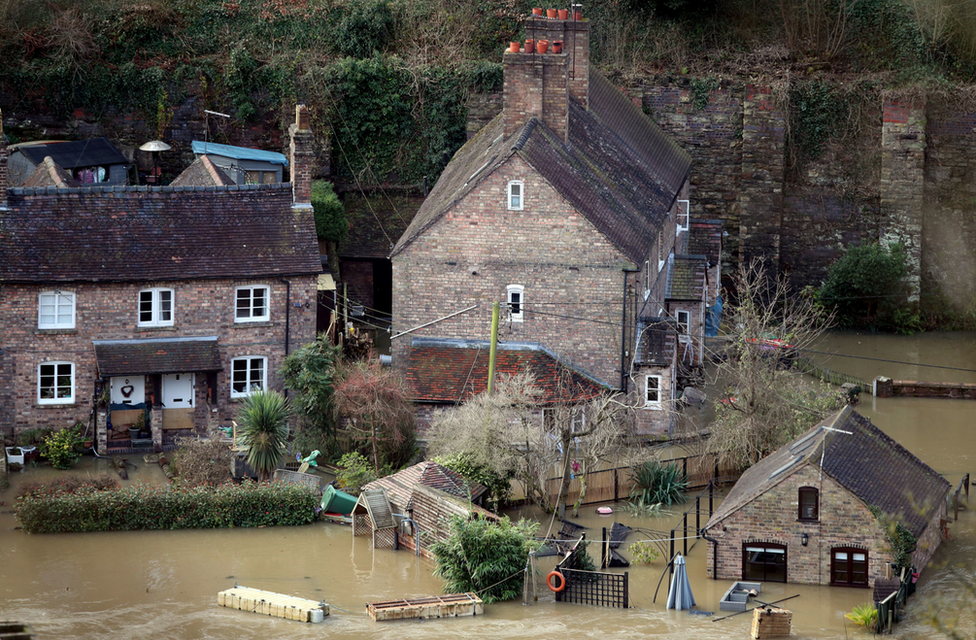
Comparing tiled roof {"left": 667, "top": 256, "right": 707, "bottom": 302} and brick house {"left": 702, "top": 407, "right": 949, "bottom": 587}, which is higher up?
tiled roof {"left": 667, "top": 256, "right": 707, "bottom": 302}

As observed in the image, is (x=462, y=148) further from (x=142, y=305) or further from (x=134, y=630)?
(x=134, y=630)

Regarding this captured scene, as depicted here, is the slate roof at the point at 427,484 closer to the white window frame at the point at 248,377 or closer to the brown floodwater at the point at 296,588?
the brown floodwater at the point at 296,588

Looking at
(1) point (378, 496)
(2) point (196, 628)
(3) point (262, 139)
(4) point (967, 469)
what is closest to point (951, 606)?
(4) point (967, 469)

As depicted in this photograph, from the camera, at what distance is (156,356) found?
40562 millimetres

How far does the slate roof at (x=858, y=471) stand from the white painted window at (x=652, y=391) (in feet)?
17.9

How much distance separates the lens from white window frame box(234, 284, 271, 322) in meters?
41.6

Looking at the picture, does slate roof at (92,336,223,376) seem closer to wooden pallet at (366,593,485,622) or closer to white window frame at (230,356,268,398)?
white window frame at (230,356,268,398)

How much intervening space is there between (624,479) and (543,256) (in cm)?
664

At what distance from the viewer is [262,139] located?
55.2m

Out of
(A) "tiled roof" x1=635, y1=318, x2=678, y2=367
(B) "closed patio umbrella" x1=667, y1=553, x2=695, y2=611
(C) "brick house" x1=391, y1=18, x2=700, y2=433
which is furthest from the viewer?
(A) "tiled roof" x1=635, y1=318, x2=678, y2=367

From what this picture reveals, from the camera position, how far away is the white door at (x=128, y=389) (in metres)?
40.9

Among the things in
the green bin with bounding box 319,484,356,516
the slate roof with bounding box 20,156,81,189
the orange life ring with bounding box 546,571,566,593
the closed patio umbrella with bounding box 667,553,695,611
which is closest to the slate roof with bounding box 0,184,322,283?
the slate roof with bounding box 20,156,81,189

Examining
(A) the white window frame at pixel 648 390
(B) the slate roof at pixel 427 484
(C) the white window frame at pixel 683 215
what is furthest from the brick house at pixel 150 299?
(C) the white window frame at pixel 683 215

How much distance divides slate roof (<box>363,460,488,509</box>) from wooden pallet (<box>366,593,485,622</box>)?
145 inches
